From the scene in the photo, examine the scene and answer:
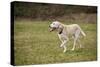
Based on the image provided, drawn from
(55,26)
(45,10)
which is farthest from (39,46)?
(45,10)

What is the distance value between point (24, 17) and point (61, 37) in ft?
2.00

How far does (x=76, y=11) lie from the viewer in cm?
291

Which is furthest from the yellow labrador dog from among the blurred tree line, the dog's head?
the blurred tree line

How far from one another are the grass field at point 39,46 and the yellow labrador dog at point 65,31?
6cm

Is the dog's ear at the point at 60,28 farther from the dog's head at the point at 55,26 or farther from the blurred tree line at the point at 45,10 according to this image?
the blurred tree line at the point at 45,10

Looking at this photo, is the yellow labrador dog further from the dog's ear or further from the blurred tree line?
the blurred tree line

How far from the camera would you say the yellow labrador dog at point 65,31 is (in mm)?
2779

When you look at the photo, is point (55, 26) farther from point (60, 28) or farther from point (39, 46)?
point (39, 46)

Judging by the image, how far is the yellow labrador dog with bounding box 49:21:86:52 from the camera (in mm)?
2779

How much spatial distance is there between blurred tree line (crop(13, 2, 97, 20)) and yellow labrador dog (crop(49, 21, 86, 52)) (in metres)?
0.13

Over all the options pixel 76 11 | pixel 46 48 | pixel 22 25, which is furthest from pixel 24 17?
pixel 76 11

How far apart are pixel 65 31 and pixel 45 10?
0.43m

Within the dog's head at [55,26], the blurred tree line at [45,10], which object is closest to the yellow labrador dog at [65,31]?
the dog's head at [55,26]
